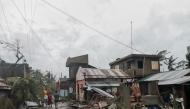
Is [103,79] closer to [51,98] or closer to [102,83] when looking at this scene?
[102,83]

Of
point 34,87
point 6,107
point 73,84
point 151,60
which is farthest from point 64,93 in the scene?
point 6,107

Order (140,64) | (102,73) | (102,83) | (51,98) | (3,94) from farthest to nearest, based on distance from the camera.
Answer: (140,64)
(102,73)
(102,83)
(51,98)
(3,94)

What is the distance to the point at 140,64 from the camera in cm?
3109

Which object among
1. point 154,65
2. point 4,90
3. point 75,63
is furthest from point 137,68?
A: point 4,90

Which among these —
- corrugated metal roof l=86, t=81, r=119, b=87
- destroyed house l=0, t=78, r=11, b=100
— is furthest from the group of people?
corrugated metal roof l=86, t=81, r=119, b=87

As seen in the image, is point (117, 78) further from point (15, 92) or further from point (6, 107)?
point (6, 107)

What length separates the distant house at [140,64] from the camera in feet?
98.6

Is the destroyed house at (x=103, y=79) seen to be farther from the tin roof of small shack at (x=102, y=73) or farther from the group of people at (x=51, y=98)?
the group of people at (x=51, y=98)

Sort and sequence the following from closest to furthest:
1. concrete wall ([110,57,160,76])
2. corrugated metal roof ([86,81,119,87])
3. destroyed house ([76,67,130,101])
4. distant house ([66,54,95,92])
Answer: corrugated metal roof ([86,81,119,87])
destroyed house ([76,67,130,101])
concrete wall ([110,57,160,76])
distant house ([66,54,95,92])

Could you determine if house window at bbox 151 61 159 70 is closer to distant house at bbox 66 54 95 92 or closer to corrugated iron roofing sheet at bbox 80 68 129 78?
corrugated iron roofing sheet at bbox 80 68 129 78

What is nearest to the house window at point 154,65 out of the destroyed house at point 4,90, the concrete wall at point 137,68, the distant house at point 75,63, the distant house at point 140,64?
the distant house at point 140,64

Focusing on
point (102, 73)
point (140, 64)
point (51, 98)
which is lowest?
point (51, 98)

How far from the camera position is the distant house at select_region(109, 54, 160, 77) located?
3004 centimetres

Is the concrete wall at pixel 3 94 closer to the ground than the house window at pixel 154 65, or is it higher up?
closer to the ground
